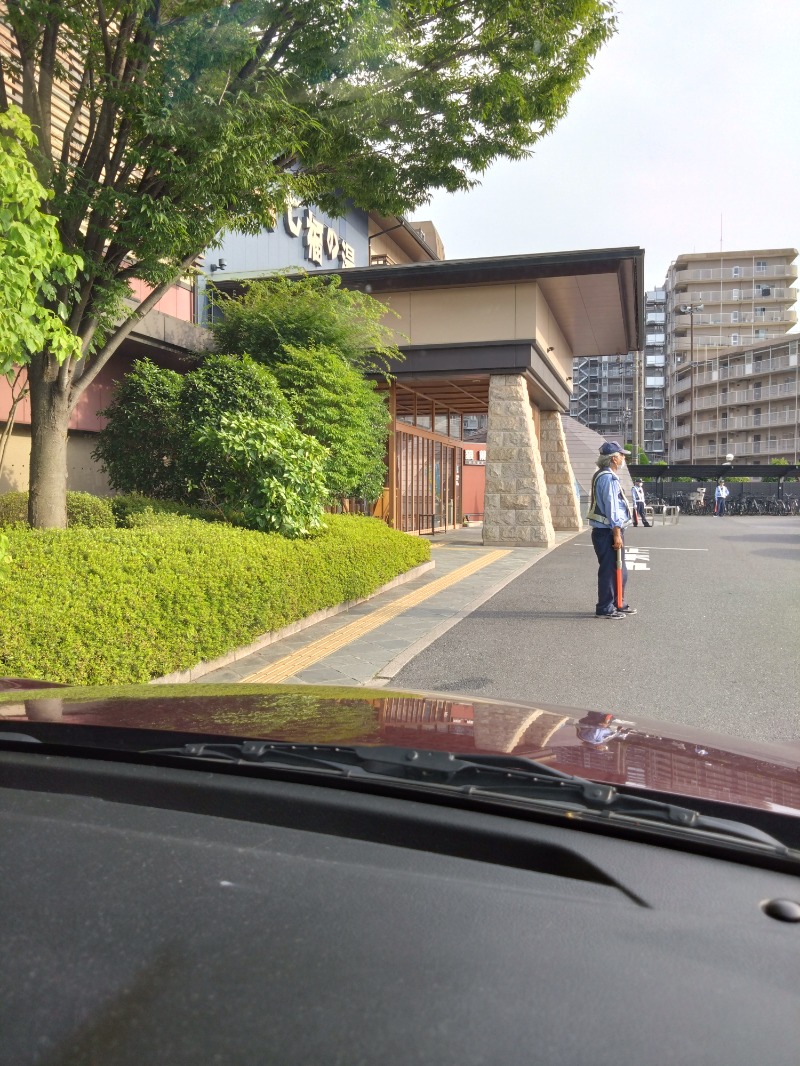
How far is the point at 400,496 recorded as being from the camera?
20.3 metres

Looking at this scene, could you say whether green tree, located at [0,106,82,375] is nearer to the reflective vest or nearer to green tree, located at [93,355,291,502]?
green tree, located at [93,355,291,502]

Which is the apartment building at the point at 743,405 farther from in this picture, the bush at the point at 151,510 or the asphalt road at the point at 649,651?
the bush at the point at 151,510

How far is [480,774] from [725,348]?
8005 cm

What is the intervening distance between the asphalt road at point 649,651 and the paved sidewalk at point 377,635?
0.78 ft

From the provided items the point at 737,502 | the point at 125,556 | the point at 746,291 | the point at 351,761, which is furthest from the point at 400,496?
the point at 746,291

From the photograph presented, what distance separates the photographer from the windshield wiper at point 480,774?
1564 millimetres

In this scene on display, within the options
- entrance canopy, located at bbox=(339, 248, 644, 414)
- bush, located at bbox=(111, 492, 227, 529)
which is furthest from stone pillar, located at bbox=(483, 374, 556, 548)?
bush, located at bbox=(111, 492, 227, 529)

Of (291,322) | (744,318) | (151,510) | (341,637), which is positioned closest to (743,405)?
(744,318)

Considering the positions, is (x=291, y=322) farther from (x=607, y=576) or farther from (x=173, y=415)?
(x=607, y=576)

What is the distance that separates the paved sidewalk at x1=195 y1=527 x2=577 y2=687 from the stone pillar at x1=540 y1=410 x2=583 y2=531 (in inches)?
392

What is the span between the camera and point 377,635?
7.99 m

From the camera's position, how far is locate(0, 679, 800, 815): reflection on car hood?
1.82 metres

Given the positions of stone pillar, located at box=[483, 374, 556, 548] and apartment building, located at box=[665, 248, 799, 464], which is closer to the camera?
stone pillar, located at box=[483, 374, 556, 548]

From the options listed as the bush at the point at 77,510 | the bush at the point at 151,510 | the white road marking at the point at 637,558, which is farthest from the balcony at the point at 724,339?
the bush at the point at 77,510
